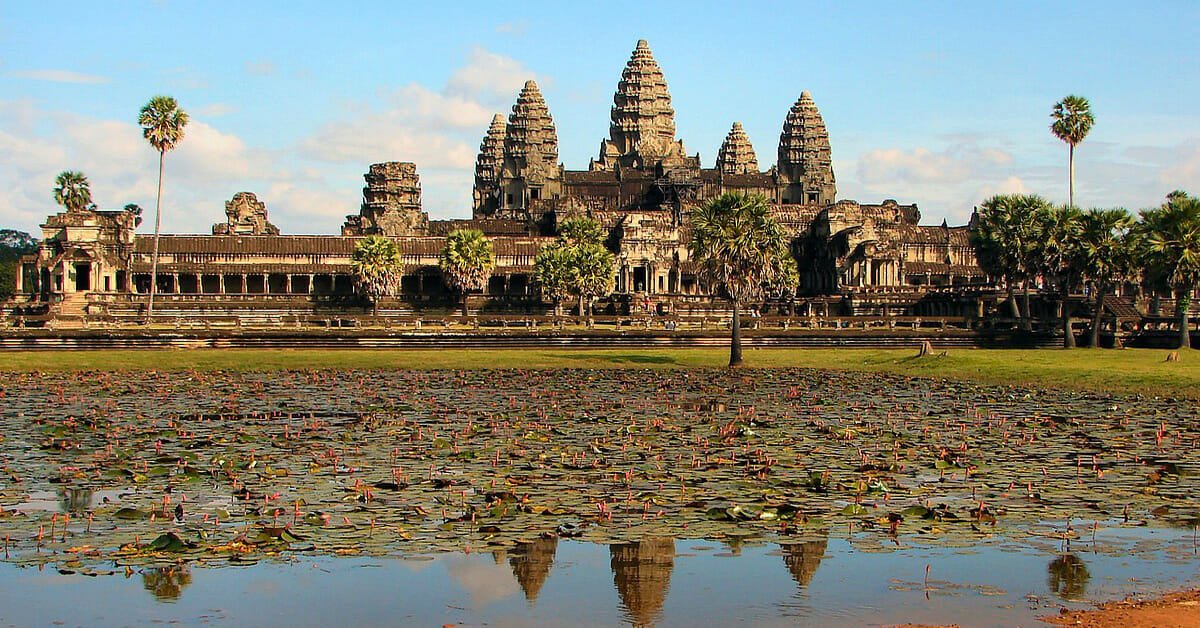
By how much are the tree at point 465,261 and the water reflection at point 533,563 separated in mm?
87224

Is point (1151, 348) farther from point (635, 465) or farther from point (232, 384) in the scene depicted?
point (635, 465)

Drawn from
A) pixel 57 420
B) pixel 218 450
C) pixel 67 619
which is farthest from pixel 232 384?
pixel 67 619

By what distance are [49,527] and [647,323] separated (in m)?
63.7

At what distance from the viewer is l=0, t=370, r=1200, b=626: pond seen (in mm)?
13609

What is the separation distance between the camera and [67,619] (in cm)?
1272

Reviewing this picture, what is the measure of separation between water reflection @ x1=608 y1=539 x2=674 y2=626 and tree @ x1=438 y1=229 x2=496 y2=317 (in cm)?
8746

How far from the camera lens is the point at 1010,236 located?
252 feet

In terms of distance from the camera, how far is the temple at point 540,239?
107000mm

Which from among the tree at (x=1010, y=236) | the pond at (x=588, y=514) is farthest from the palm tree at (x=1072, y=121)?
the pond at (x=588, y=514)

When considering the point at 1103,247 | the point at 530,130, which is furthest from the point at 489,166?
the point at 1103,247

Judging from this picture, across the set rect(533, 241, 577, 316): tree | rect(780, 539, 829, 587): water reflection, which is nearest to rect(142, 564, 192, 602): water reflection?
rect(780, 539, 829, 587): water reflection

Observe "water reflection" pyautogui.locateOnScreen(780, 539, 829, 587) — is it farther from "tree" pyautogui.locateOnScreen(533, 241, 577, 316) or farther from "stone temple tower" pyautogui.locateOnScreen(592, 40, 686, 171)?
"stone temple tower" pyautogui.locateOnScreen(592, 40, 686, 171)

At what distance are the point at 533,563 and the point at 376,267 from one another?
8812 centimetres

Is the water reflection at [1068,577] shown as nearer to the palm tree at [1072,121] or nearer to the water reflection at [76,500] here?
the water reflection at [76,500]
